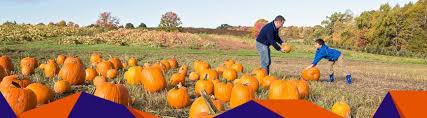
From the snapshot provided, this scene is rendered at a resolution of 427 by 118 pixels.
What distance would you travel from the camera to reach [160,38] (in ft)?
108

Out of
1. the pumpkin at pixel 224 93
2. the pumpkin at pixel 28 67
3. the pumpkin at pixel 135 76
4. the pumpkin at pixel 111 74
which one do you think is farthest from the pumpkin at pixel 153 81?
the pumpkin at pixel 28 67

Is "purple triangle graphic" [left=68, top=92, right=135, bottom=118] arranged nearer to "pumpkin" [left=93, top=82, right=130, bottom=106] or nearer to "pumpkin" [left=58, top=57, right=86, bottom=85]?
"pumpkin" [left=93, top=82, right=130, bottom=106]

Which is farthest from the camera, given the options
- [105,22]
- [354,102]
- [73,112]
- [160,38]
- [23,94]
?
[105,22]

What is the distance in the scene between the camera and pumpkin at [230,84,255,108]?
21.2 ft

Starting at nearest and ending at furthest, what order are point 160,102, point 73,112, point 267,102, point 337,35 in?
point 73,112, point 267,102, point 160,102, point 337,35

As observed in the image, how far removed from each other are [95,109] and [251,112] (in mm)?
318

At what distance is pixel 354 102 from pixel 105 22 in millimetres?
58476

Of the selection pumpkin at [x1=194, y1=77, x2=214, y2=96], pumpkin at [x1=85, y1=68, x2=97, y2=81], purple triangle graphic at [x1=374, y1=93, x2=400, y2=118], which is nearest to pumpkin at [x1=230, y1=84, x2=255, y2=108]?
pumpkin at [x1=194, y1=77, x2=214, y2=96]

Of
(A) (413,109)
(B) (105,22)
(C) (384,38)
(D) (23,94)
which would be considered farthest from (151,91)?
(B) (105,22)

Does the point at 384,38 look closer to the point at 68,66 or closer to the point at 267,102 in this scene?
the point at 68,66

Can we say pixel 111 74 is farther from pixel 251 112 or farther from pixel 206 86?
pixel 251 112

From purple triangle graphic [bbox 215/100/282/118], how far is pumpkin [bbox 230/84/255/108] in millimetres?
5343

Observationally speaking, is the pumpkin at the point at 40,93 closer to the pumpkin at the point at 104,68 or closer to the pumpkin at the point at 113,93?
the pumpkin at the point at 113,93

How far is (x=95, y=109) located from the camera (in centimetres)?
106
